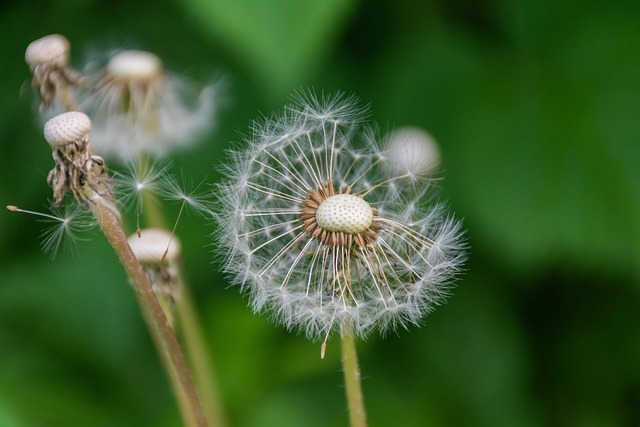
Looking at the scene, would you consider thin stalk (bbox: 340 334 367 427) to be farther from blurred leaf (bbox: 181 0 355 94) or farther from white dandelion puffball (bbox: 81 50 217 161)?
white dandelion puffball (bbox: 81 50 217 161)

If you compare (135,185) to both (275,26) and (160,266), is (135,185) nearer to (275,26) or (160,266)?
(160,266)

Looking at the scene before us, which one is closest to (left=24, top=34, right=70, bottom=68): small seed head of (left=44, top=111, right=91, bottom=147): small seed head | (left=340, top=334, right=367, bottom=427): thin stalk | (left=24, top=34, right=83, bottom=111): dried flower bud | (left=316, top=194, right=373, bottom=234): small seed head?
(left=24, top=34, right=83, bottom=111): dried flower bud

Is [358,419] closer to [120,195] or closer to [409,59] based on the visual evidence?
[120,195]

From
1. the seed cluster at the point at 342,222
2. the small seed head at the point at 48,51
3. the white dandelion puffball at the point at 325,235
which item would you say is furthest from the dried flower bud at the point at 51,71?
the seed cluster at the point at 342,222

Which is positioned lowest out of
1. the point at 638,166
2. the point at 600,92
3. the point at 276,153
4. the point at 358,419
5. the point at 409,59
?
the point at 358,419

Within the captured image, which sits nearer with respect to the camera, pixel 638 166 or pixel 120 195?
pixel 120 195

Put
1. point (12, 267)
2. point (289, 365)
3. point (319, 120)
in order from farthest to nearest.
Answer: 1. point (12, 267)
2. point (289, 365)
3. point (319, 120)

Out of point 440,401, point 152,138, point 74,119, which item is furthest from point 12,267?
point 74,119

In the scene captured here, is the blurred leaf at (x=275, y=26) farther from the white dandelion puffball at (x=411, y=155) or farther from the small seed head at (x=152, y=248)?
the small seed head at (x=152, y=248)
